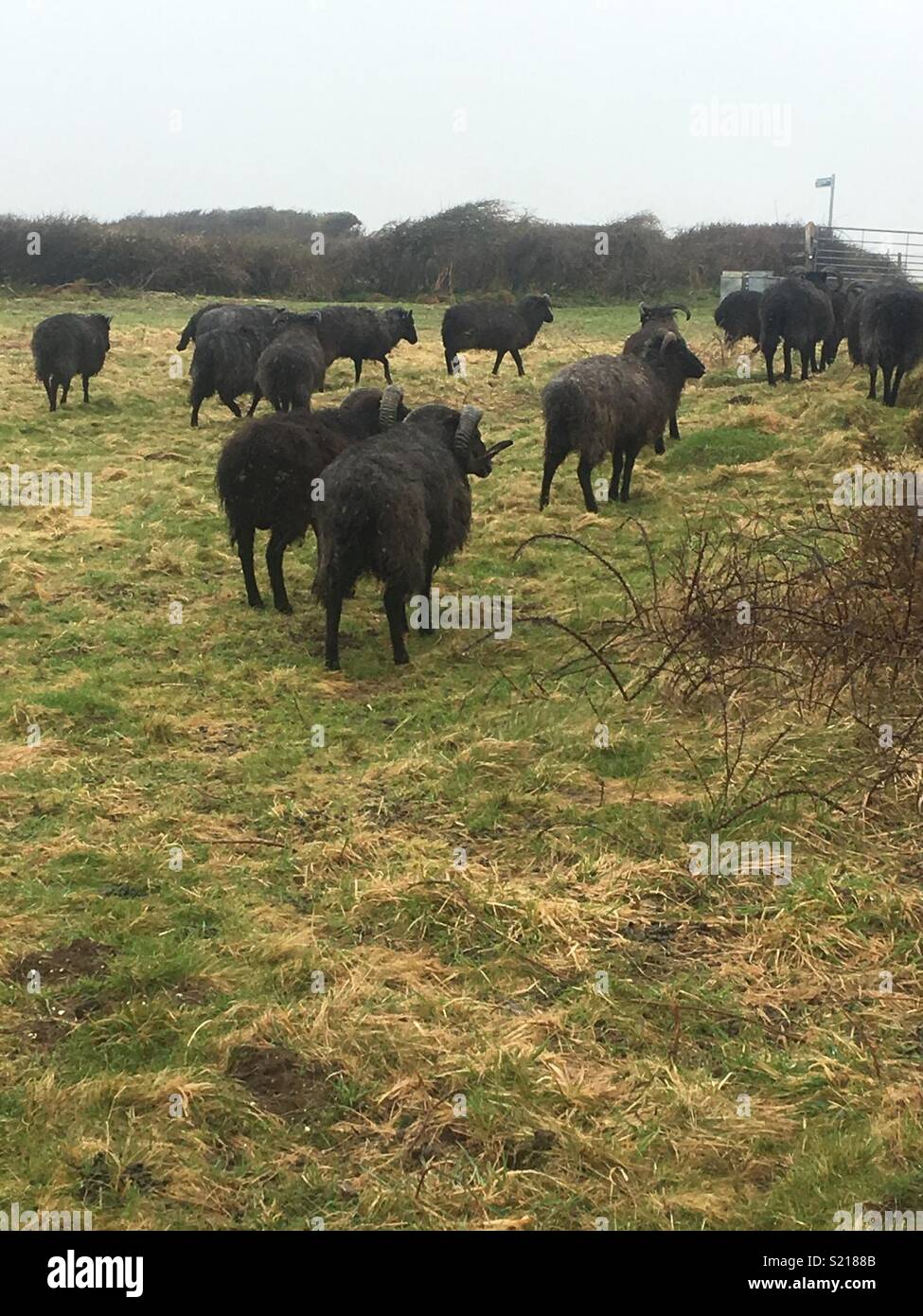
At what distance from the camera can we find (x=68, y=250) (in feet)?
120

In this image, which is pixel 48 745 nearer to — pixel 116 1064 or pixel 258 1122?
pixel 116 1064

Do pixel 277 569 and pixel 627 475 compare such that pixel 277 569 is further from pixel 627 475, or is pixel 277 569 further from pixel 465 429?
pixel 627 475

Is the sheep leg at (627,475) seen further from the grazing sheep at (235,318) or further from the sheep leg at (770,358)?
the grazing sheep at (235,318)

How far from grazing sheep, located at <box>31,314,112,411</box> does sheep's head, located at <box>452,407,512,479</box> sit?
9252mm

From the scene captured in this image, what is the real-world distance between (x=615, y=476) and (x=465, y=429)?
3.50 m

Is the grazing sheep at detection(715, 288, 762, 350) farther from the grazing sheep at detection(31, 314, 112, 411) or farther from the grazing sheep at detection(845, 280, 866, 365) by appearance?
the grazing sheep at detection(31, 314, 112, 411)

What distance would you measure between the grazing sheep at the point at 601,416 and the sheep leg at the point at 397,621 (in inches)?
152

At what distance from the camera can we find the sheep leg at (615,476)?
1209cm

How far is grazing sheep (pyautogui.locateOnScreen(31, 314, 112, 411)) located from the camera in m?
16.2

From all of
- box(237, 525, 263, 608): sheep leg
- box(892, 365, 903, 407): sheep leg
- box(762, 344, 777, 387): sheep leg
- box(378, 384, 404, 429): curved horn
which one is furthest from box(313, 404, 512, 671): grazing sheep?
box(762, 344, 777, 387): sheep leg

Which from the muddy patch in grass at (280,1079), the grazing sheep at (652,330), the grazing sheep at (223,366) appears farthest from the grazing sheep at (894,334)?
the muddy patch in grass at (280,1079)

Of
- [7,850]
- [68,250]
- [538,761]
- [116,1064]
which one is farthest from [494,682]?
[68,250]

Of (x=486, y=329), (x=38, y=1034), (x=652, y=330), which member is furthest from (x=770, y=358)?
(x=38, y=1034)
